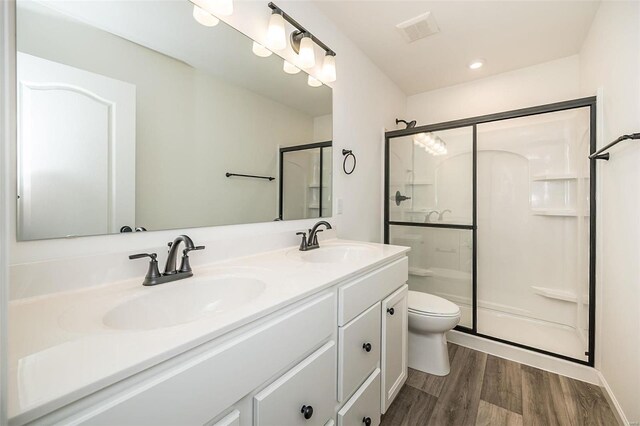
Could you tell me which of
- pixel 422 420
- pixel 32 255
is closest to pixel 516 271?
pixel 422 420

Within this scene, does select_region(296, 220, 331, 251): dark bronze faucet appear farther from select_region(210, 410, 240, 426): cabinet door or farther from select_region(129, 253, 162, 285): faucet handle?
select_region(210, 410, 240, 426): cabinet door

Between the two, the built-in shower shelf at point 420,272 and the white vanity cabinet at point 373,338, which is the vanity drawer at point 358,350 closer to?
the white vanity cabinet at point 373,338

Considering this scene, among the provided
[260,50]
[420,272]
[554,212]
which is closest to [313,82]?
[260,50]

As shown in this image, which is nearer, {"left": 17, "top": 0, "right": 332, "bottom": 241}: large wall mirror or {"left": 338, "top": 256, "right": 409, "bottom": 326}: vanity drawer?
{"left": 17, "top": 0, "right": 332, "bottom": 241}: large wall mirror

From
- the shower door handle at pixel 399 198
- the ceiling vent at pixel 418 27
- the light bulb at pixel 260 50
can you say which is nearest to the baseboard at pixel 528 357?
the shower door handle at pixel 399 198

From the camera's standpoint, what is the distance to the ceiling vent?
1.83 metres

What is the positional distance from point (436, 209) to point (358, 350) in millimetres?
1741

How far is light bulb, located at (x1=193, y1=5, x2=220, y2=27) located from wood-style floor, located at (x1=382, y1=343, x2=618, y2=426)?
2.10 m

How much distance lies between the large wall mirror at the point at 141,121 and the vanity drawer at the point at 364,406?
92 centimetres

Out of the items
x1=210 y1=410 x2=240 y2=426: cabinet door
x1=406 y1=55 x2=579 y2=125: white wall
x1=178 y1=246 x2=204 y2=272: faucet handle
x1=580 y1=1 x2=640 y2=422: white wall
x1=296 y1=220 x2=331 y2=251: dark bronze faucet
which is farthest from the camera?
x1=406 y1=55 x2=579 y2=125: white wall

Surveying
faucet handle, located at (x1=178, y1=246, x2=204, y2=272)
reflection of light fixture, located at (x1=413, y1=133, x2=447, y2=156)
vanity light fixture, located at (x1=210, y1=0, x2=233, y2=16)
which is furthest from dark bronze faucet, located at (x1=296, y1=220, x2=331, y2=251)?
reflection of light fixture, located at (x1=413, y1=133, x2=447, y2=156)

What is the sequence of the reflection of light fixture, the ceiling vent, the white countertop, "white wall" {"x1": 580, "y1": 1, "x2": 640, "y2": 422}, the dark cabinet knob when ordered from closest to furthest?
the white countertop
the dark cabinet knob
"white wall" {"x1": 580, "y1": 1, "x2": 640, "y2": 422}
the ceiling vent
the reflection of light fixture

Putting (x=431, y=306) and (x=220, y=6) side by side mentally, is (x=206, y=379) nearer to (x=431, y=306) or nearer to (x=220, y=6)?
(x=220, y=6)

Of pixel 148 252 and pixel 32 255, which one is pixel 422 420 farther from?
pixel 32 255
